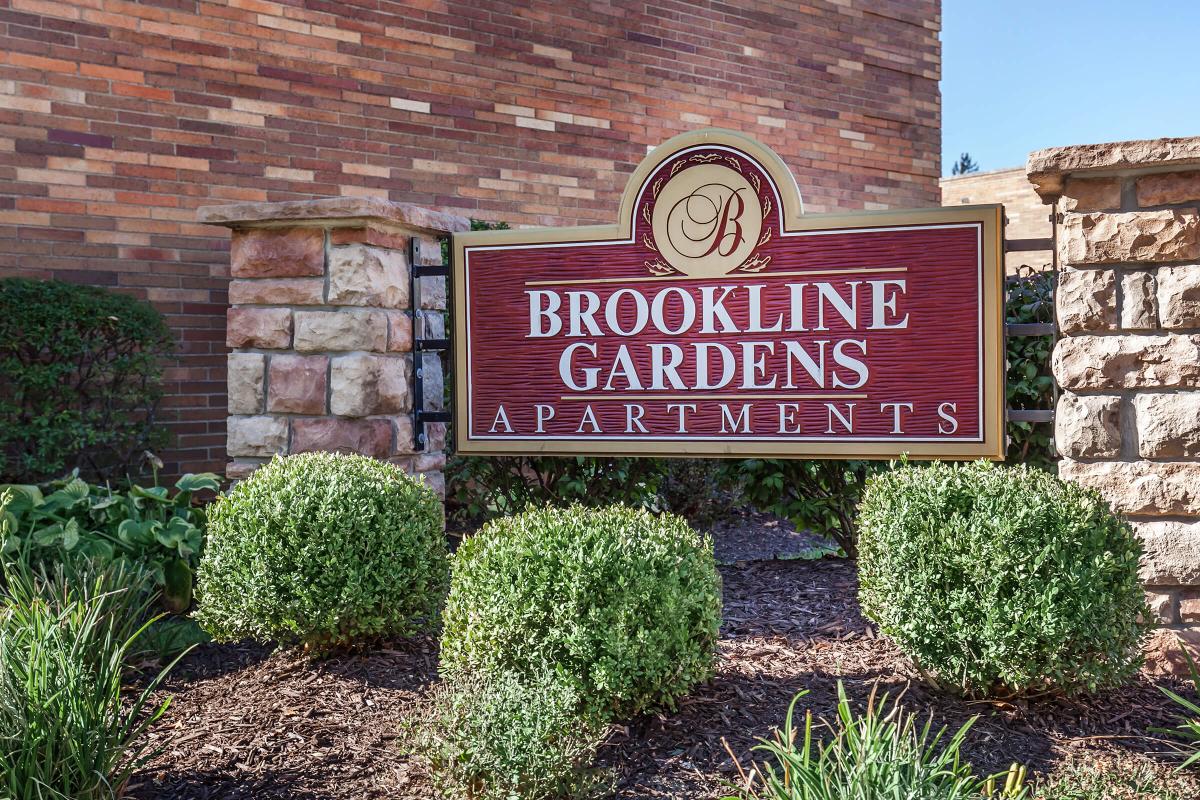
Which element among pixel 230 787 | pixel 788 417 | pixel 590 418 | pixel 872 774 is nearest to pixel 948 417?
pixel 788 417

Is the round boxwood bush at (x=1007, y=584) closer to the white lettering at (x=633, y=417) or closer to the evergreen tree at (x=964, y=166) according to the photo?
the white lettering at (x=633, y=417)

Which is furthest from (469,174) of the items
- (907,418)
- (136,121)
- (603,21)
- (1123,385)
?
(1123,385)

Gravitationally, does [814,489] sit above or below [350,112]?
below

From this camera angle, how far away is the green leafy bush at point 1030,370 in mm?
4809

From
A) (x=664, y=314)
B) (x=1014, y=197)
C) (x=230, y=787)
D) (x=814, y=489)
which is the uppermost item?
(x=1014, y=197)

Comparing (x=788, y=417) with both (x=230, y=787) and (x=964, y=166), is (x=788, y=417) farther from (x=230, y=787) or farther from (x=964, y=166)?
(x=964, y=166)

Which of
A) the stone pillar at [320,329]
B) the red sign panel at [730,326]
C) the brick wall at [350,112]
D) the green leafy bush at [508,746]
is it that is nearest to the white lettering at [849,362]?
the red sign panel at [730,326]

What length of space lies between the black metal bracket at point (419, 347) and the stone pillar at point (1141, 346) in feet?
9.04

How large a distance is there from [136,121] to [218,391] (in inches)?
74.9

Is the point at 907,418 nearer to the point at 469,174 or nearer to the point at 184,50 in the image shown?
the point at 469,174

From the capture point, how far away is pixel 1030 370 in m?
4.80

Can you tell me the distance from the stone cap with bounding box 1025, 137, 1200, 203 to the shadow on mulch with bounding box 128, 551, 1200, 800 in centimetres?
186

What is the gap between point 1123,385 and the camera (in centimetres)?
378

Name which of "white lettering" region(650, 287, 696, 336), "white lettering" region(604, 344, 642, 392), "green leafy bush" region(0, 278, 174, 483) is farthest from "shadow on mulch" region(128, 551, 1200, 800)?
"green leafy bush" region(0, 278, 174, 483)
